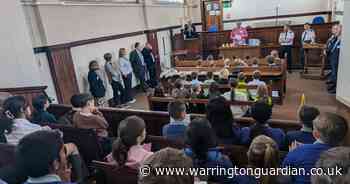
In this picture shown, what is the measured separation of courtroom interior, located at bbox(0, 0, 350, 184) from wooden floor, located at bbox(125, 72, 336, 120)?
0.03 metres

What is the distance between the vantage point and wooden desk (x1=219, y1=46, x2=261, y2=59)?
7.27 metres

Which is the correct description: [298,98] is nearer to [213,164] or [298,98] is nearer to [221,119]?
[221,119]

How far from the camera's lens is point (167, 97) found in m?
3.75

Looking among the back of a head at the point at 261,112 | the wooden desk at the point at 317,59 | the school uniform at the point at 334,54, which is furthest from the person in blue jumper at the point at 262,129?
the wooden desk at the point at 317,59

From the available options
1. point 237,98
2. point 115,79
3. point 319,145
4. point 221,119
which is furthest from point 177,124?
point 115,79

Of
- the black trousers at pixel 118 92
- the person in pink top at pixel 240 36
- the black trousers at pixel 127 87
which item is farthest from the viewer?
the person in pink top at pixel 240 36

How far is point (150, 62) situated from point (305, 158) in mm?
5470

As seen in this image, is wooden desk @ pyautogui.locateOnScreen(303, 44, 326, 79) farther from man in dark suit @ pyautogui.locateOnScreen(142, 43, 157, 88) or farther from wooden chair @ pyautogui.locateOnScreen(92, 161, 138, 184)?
wooden chair @ pyautogui.locateOnScreen(92, 161, 138, 184)

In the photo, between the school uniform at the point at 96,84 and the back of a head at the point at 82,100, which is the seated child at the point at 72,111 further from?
the school uniform at the point at 96,84

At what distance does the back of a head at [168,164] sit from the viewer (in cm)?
85

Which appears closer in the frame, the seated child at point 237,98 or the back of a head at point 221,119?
the back of a head at point 221,119

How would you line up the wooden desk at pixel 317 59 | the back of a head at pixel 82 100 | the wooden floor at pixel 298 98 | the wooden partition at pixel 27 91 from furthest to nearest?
the wooden desk at pixel 317 59 < the wooden floor at pixel 298 98 < the wooden partition at pixel 27 91 < the back of a head at pixel 82 100

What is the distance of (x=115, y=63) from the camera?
545 centimetres

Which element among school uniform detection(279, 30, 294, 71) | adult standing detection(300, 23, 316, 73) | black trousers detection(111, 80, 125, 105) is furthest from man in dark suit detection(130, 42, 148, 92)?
adult standing detection(300, 23, 316, 73)
